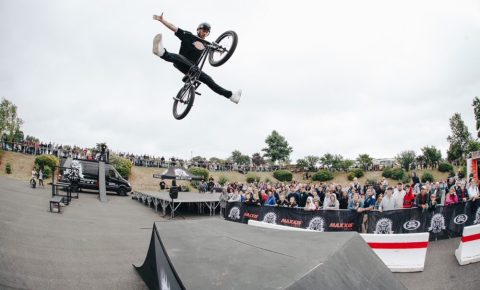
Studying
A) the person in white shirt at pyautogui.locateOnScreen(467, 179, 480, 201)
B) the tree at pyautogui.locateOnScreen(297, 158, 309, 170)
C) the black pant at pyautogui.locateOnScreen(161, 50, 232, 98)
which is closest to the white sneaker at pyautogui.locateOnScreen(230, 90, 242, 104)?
the black pant at pyautogui.locateOnScreen(161, 50, 232, 98)

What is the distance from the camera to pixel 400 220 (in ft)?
27.7

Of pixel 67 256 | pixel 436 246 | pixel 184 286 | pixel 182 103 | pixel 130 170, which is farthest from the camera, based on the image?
pixel 130 170

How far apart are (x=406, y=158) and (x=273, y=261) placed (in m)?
54.6

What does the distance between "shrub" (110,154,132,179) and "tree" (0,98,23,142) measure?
22.6 metres

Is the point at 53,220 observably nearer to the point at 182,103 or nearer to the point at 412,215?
the point at 182,103

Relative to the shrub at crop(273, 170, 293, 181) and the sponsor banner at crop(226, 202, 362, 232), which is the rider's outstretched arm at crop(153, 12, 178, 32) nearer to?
the sponsor banner at crop(226, 202, 362, 232)

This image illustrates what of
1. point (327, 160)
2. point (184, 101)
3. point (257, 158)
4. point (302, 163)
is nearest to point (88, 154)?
point (184, 101)

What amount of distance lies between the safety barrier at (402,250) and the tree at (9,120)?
5349 centimetres

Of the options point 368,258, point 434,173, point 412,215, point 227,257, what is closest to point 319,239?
point 368,258

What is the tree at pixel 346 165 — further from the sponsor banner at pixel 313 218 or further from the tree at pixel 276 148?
the sponsor banner at pixel 313 218

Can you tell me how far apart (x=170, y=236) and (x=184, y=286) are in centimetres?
194

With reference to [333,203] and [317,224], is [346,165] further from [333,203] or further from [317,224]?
[317,224]

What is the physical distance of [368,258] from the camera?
368 centimetres

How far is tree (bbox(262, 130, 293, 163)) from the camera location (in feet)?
240
